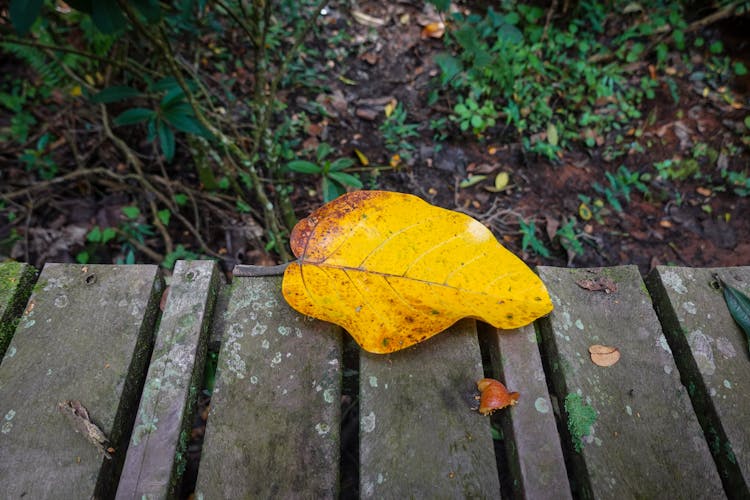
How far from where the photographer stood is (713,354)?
109 centimetres

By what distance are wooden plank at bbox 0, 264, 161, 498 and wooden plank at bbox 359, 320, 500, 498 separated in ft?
1.76

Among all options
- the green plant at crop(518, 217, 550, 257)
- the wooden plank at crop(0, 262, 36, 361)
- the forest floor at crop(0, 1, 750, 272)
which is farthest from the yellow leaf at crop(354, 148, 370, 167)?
the wooden plank at crop(0, 262, 36, 361)

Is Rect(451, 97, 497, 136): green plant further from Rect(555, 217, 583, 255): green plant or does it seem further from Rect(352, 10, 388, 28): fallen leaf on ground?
Rect(352, 10, 388, 28): fallen leaf on ground

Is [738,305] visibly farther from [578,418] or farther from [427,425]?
[427,425]

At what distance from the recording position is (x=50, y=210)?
2279mm

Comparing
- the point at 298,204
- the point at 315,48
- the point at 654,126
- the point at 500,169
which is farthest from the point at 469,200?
the point at 315,48

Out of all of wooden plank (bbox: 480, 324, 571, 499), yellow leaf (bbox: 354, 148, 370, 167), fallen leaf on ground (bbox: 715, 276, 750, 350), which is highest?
fallen leaf on ground (bbox: 715, 276, 750, 350)

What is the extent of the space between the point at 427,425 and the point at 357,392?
8.9 inches

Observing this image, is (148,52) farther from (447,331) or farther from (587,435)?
(587,435)

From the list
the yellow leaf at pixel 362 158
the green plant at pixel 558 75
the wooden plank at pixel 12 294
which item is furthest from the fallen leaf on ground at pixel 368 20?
the wooden plank at pixel 12 294

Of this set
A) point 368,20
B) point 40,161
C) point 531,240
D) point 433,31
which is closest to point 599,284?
point 531,240

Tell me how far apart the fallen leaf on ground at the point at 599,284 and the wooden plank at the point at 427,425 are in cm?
33

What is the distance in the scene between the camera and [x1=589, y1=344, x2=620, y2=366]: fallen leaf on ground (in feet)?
3.56

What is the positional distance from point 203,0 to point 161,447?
167 centimetres
